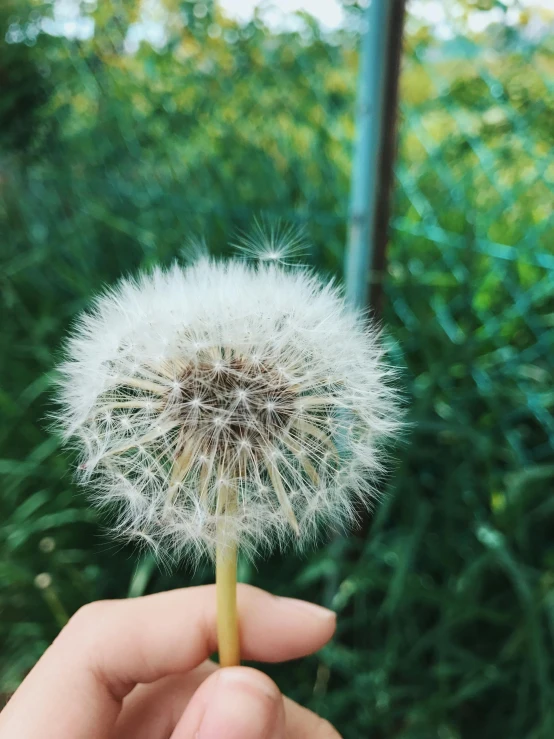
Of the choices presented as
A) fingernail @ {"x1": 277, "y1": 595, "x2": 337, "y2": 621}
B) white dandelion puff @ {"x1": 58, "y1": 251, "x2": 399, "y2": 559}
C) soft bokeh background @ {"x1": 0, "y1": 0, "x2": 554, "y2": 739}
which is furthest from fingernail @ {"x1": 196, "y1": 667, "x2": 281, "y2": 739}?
soft bokeh background @ {"x1": 0, "y1": 0, "x2": 554, "y2": 739}

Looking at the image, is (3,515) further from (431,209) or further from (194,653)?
(431,209)

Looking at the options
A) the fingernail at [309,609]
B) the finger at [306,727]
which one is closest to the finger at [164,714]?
the finger at [306,727]

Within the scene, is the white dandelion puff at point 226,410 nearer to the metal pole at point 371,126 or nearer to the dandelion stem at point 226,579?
the dandelion stem at point 226,579

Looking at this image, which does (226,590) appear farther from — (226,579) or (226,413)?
(226,413)

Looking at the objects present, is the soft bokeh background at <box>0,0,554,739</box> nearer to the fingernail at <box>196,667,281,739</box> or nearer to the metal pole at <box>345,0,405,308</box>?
the metal pole at <box>345,0,405,308</box>

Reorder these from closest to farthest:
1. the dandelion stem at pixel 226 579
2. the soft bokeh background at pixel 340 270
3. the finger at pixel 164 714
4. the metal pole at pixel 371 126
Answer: the dandelion stem at pixel 226 579 → the finger at pixel 164 714 → the metal pole at pixel 371 126 → the soft bokeh background at pixel 340 270

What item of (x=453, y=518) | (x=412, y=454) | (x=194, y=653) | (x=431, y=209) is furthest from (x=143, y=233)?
(x=194, y=653)
